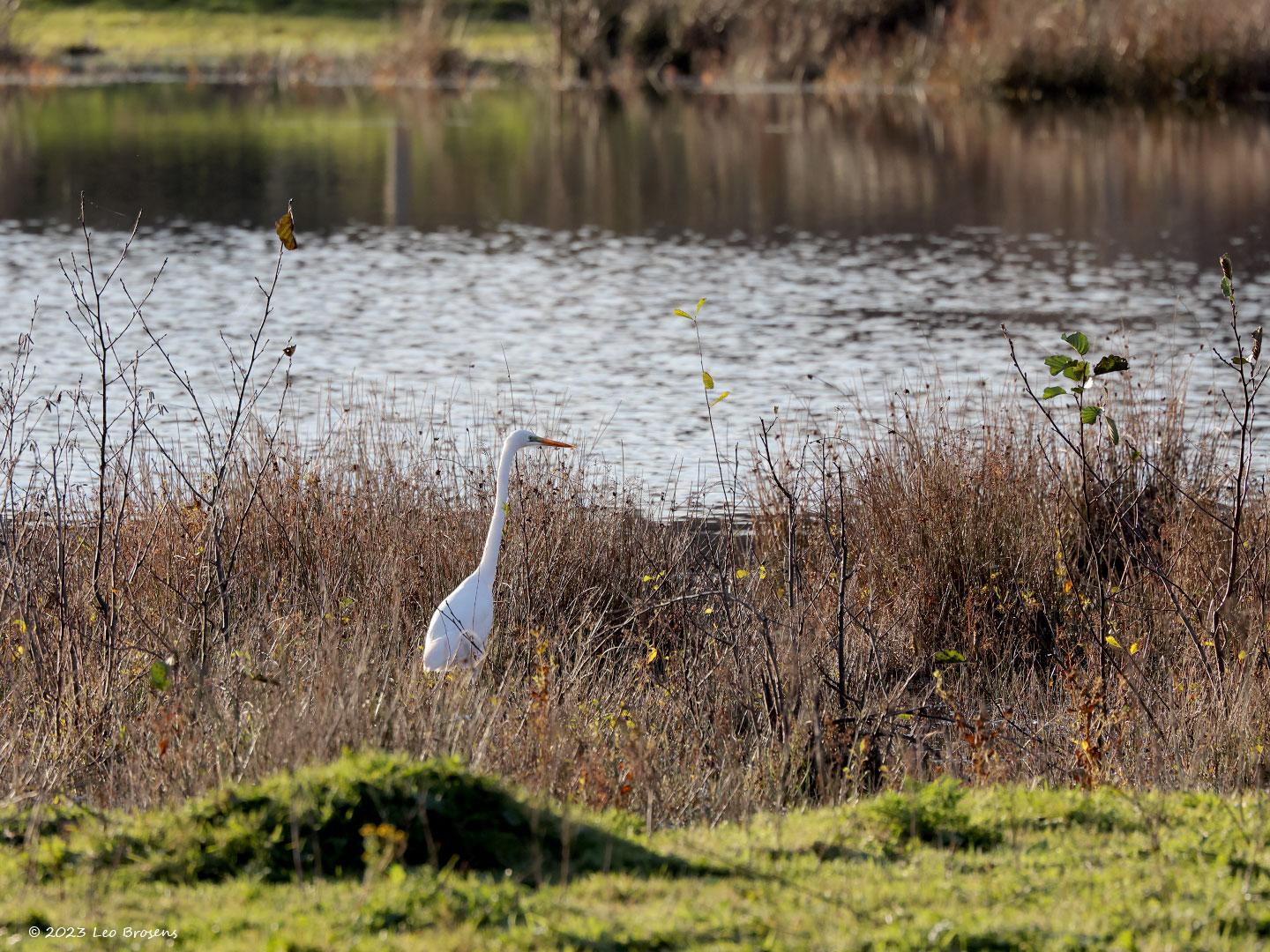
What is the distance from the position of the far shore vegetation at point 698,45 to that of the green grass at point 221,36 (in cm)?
10

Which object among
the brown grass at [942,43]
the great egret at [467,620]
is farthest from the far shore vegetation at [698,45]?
the great egret at [467,620]

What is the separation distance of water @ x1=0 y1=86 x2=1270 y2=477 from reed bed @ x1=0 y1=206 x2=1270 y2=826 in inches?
61.0

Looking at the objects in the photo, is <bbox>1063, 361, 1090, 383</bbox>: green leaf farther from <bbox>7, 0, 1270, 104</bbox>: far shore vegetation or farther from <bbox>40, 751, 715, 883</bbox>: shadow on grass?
<bbox>7, 0, 1270, 104</bbox>: far shore vegetation

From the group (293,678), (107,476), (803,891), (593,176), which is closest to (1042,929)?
(803,891)

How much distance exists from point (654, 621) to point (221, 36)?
4584 centimetres

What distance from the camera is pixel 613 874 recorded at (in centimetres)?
456

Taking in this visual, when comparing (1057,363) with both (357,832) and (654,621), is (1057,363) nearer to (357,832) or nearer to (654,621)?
(654,621)

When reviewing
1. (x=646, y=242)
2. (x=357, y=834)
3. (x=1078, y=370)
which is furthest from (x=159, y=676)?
(x=646, y=242)

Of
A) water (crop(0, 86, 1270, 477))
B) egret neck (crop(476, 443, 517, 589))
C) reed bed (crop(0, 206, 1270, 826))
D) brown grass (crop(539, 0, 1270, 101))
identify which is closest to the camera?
reed bed (crop(0, 206, 1270, 826))

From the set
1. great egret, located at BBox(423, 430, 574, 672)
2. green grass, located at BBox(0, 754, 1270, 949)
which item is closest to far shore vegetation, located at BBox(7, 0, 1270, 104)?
great egret, located at BBox(423, 430, 574, 672)

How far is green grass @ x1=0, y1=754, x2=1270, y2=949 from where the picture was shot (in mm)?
4090

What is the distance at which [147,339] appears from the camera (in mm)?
15914

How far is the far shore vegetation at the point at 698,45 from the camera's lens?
3684 centimetres

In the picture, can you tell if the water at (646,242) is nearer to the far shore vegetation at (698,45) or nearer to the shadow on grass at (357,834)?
the far shore vegetation at (698,45)
